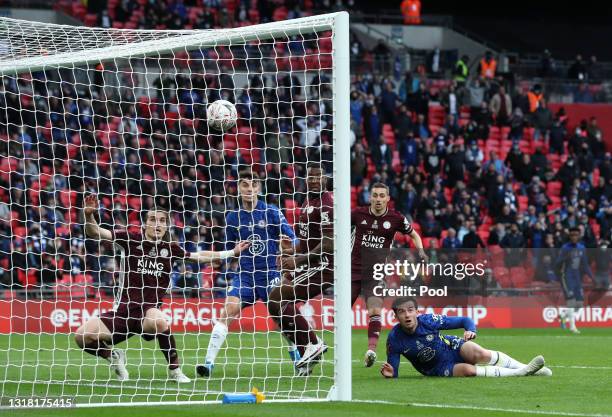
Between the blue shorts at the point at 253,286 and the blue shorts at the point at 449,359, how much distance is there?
5.92ft

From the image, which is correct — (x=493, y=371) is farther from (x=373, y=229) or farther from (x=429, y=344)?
(x=373, y=229)

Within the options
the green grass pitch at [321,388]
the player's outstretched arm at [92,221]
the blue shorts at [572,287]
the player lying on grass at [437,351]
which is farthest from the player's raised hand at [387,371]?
the blue shorts at [572,287]

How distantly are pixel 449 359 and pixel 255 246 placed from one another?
2237 mm

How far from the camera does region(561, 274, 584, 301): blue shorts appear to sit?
78.3 feet

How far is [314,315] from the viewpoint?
68.3ft

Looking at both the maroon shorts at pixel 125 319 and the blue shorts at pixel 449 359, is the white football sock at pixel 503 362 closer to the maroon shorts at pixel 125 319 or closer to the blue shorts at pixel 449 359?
the blue shorts at pixel 449 359

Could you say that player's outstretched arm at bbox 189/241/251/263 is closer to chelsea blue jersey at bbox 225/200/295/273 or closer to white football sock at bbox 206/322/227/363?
chelsea blue jersey at bbox 225/200/295/273

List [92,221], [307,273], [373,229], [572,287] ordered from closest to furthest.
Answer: [92,221]
[307,273]
[373,229]
[572,287]

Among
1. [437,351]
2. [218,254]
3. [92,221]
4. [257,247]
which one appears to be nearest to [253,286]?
[257,247]

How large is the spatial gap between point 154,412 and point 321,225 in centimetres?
372

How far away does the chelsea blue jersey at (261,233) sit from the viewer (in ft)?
41.2

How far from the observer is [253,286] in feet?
40.4

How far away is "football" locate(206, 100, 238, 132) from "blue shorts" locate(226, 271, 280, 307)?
Result: 155 cm

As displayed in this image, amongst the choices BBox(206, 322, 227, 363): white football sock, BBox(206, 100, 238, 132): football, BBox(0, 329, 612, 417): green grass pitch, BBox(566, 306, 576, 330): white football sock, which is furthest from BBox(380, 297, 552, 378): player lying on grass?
BBox(566, 306, 576, 330): white football sock
